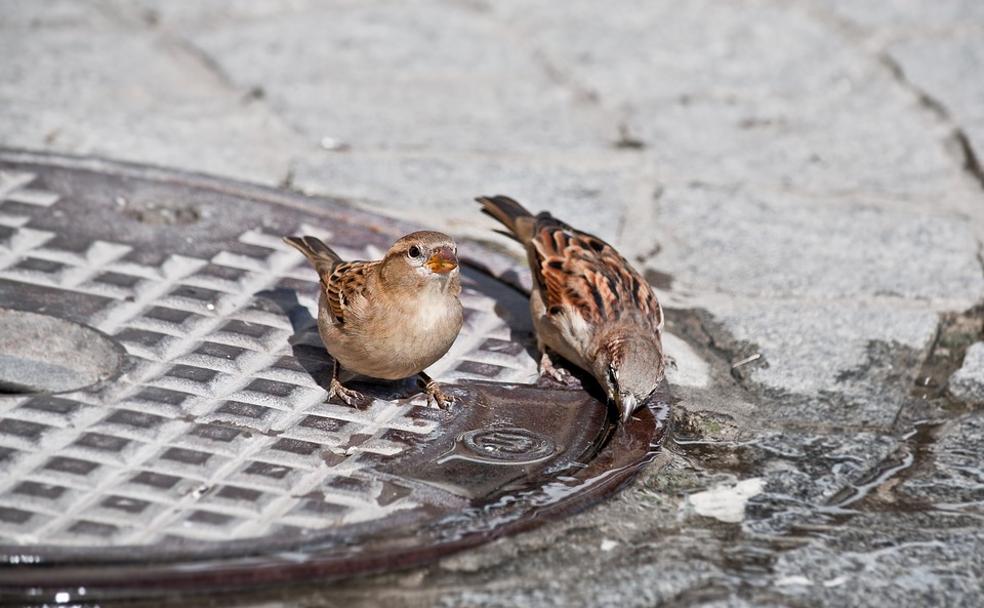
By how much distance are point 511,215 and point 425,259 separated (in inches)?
41.4

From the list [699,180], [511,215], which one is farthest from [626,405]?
[699,180]

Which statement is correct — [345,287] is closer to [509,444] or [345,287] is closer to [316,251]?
[316,251]

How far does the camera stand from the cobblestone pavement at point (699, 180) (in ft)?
9.56

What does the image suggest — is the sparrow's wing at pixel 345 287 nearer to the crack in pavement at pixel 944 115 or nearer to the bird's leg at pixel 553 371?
the bird's leg at pixel 553 371

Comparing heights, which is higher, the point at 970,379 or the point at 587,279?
the point at 587,279

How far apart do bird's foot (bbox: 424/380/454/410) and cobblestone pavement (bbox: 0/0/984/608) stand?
519 mm

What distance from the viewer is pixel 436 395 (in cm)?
338

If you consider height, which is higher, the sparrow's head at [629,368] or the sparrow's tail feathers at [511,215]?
the sparrow's tail feathers at [511,215]

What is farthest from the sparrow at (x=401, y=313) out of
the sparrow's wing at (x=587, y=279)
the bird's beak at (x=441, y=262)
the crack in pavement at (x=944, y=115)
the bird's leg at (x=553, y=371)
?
the crack in pavement at (x=944, y=115)

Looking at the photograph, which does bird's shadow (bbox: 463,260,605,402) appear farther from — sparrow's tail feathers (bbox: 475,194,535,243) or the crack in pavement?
the crack in pavement

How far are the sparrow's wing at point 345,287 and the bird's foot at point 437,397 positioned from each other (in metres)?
0.27

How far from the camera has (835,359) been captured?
393cm

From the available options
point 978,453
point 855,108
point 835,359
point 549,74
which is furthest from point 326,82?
point 978,453

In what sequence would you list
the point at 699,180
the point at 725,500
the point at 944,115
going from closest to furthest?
the point at 725,500, the point at 699,180, the point at 944,115
